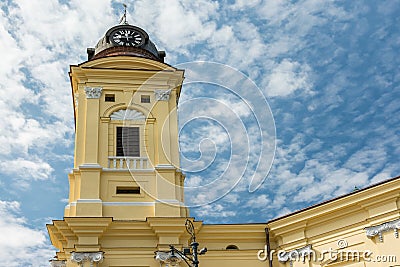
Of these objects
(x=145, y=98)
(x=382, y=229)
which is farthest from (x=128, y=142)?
(x=382, y=229)

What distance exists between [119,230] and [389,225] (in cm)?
1031

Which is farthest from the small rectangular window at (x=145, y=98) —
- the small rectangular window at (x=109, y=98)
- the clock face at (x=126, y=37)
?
the clock face at (x=126, y=37)

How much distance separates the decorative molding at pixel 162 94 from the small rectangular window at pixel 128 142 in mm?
1900

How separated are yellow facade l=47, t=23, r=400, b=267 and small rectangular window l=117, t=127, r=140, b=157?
0.09 m

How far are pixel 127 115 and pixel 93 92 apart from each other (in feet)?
6.36

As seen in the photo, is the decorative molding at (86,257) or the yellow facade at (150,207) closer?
the yellow facade at (150,207)

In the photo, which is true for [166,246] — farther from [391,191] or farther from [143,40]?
[143,40]

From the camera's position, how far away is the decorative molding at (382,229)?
18.3m

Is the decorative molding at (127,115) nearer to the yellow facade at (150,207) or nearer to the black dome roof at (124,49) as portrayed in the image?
the yellow facade at (150,207)

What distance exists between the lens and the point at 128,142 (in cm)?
2427

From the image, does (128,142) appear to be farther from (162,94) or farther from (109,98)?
(162,94)

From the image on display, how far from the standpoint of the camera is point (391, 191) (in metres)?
18.5

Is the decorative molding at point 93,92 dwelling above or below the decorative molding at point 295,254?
above

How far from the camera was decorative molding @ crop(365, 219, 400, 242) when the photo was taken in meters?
18.3
